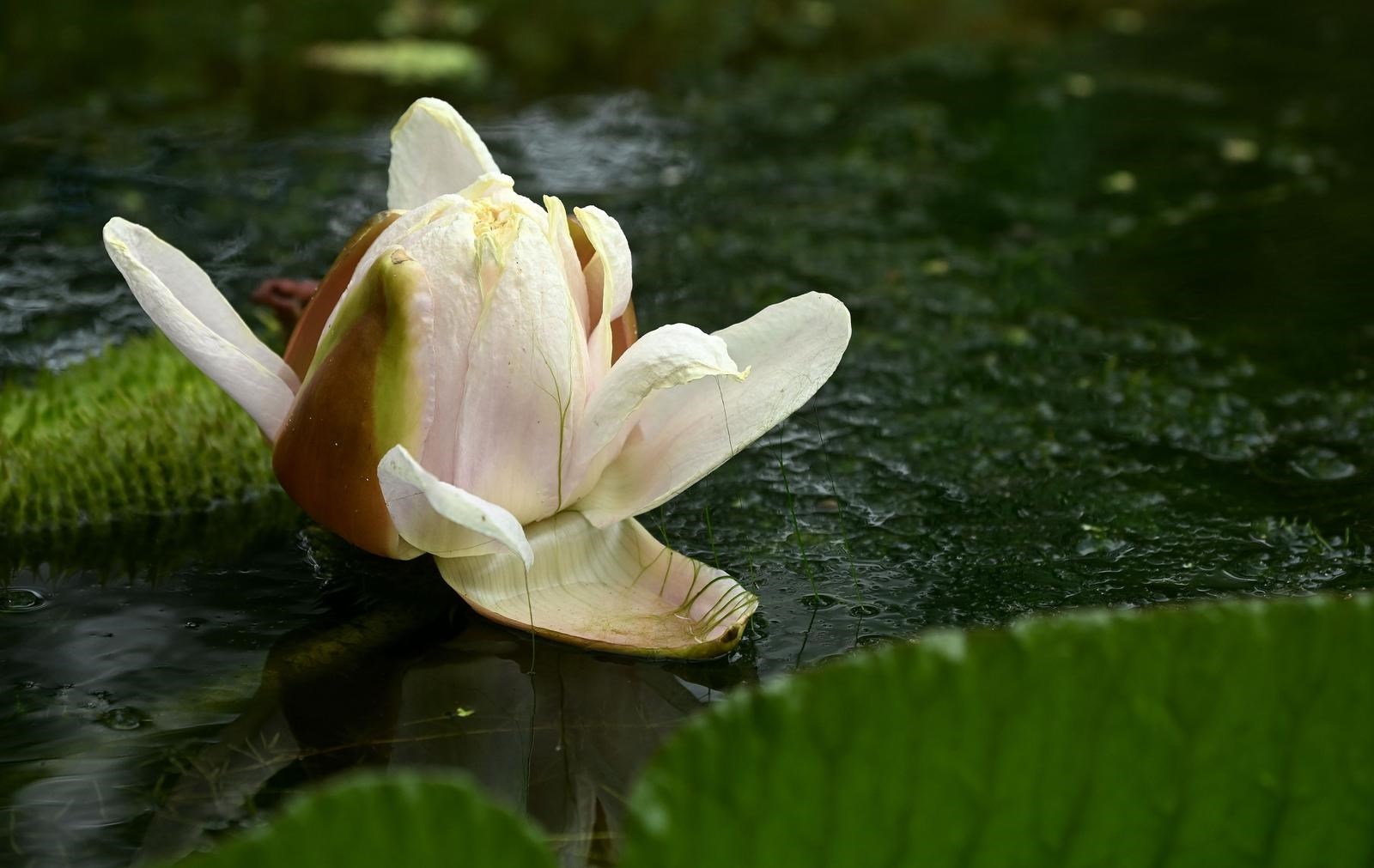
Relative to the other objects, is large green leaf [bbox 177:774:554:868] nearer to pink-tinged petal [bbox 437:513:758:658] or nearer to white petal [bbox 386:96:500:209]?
pink-tinged petal [bbox 437:513:758:658]

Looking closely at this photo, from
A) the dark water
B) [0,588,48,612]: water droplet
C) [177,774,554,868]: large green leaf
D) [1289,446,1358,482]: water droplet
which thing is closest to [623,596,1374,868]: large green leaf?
[177,774,554,868]: large green leaf

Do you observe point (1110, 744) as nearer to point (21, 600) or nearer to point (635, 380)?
point (635, 380)

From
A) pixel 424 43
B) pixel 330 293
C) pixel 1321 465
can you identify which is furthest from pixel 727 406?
pixel 424 43

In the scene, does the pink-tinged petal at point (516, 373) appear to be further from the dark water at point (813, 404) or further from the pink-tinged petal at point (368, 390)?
the dark water at point (813, 404)

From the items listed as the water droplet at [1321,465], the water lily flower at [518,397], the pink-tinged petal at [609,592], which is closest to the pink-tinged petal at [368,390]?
the water lily flower at [518,397]

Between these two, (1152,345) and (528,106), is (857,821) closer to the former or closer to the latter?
(1152,345)

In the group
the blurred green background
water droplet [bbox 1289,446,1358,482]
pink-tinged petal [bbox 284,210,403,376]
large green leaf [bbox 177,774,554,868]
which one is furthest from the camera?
the blurred green background
